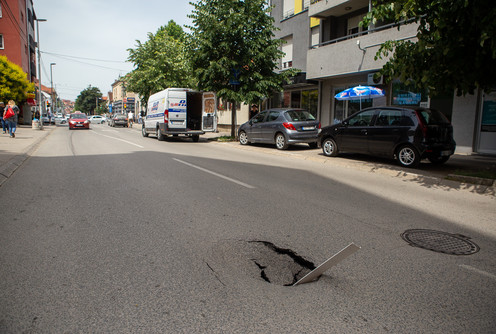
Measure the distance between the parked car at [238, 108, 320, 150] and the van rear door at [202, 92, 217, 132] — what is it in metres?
4.03

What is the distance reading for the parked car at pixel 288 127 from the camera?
14008 millimetres

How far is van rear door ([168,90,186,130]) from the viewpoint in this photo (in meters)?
18.3

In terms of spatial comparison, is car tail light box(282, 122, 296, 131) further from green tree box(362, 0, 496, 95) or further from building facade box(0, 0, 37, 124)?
building facade box(0, 0, 37, 124)

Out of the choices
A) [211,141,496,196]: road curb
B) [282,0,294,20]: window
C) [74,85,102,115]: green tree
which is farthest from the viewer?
[74,85,102,115]: green tree

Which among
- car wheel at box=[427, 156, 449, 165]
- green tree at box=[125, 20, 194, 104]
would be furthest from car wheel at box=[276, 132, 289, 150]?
green tree at box=[125, 20, 194, 104]

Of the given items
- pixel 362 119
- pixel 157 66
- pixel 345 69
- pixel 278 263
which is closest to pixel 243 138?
pixel 345 69

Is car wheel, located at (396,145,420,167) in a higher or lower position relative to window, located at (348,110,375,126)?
lower

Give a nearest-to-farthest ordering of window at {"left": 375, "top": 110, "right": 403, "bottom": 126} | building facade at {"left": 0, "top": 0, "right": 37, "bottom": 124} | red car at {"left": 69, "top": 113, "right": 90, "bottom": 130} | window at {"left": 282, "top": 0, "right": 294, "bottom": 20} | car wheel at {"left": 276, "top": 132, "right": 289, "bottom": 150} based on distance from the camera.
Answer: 1. window at {"left": 375, "top": 110, "right": 403, "bottom": 126}
2. car wheel at {"left": 276, "top": 132, "right": 289, "bottom": 150}
3. window at {"left": 282, "top": 0, "right": 294, "bottom": 20}
4. red car at {"left": 69, "top": 113, "right": 90, "bottom": 130}
5. building facade at {"left": 0, "top": 0, "right": 37, "bottom": 124}

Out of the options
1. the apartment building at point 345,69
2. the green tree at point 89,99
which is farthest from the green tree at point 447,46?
the green tree at point 89,99

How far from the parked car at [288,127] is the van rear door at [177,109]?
505 centimetres

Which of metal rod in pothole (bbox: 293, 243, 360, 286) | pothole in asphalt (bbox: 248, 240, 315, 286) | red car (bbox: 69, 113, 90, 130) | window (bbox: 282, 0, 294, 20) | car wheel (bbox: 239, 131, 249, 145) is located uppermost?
window (bbox: 282, 0, 294, 20)

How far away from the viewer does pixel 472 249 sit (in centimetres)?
392

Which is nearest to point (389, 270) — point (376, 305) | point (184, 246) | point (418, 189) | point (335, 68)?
point (376, 305)

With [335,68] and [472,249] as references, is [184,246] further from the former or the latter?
[335,68]
